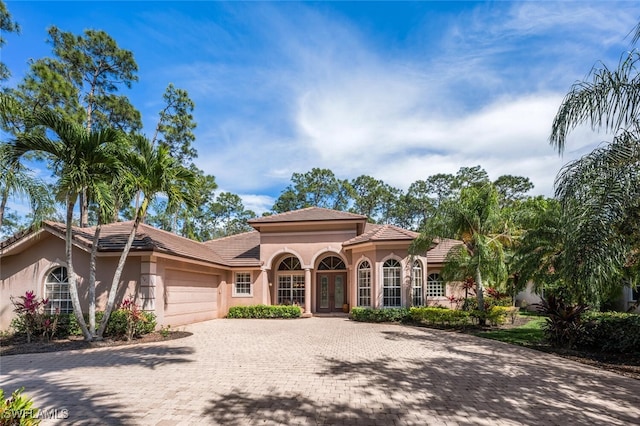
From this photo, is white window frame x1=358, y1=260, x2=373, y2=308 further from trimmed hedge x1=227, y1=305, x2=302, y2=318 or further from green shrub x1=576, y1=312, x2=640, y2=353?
green shrub x1=576, y1=312, x2=640, y2=353

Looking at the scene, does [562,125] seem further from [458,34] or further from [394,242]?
[394,242]

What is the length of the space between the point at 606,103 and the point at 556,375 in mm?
5931

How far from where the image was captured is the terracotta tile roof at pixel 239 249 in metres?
21.5

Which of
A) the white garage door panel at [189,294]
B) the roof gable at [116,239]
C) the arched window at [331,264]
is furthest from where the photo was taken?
the arched window at [331,264]

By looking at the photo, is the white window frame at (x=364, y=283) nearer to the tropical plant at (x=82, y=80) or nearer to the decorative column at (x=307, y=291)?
the decorative column at (x=307, y=291)

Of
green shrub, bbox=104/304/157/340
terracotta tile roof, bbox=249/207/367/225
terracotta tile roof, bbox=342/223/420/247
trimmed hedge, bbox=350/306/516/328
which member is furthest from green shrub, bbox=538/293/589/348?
green shrub, bbox=104/304/157/340


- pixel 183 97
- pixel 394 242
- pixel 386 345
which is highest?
pixel 183 97

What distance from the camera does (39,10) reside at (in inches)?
367

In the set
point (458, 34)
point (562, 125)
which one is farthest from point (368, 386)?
point (458, 34)

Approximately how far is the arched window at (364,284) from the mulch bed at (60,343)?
962 centimetres

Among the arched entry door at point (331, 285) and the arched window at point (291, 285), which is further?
the arched entry door at point (331, 285)

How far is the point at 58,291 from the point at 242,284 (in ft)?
31.3

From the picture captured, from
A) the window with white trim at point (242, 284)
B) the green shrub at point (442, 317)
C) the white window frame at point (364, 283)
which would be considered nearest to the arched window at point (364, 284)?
the white window frame at point (364, 283)

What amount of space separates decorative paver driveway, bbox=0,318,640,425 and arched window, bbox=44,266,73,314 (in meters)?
4.59
